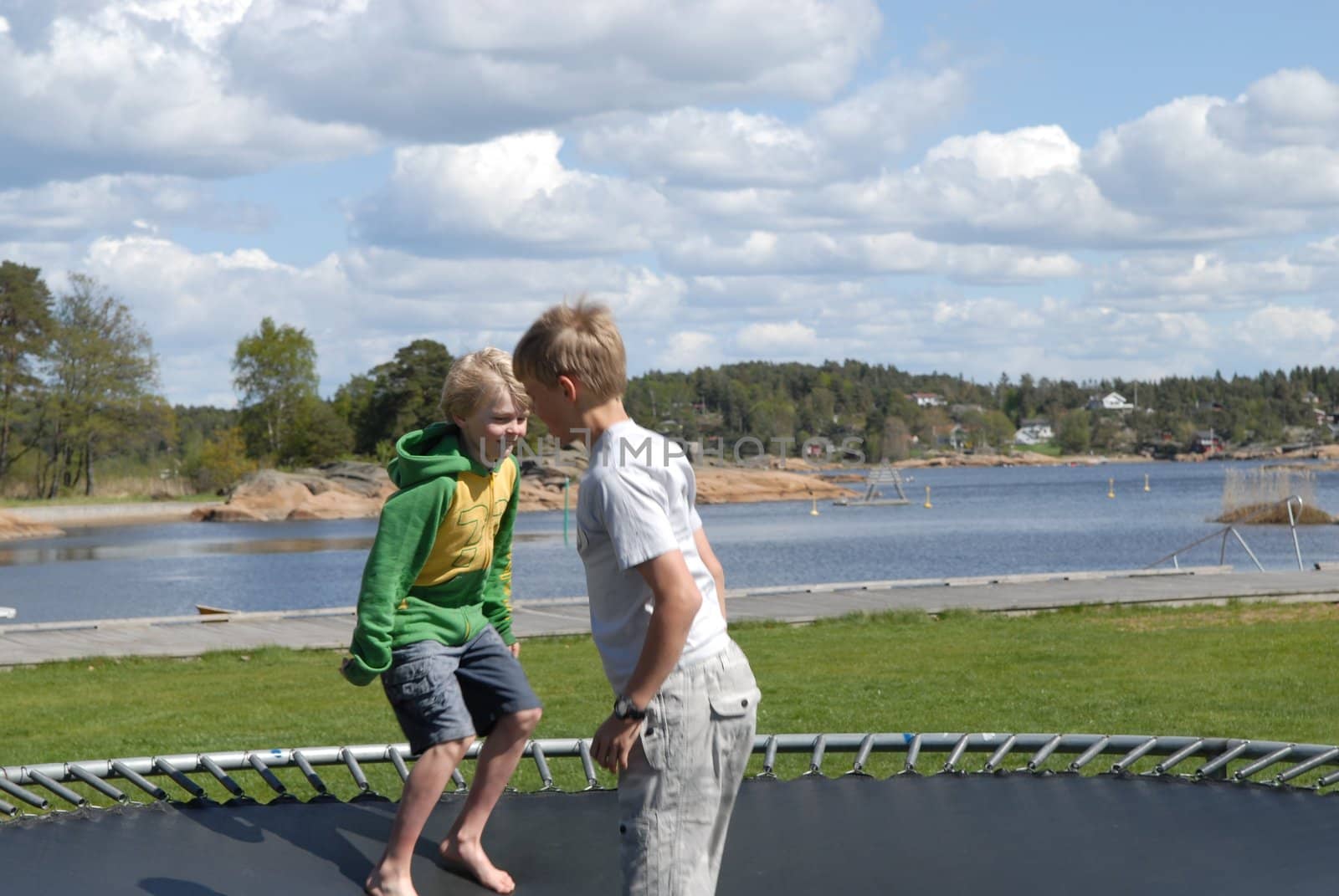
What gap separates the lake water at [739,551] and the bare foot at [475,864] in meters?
16.2

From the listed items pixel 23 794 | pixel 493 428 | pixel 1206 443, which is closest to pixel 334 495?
pixel 23 794

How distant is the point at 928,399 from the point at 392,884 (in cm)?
13270

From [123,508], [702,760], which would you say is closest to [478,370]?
[702,760]

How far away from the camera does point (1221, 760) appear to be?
418 cm

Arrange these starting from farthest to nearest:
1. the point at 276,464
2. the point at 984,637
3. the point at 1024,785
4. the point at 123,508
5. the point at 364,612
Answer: the point at 276,464, the point at 123,508, the point at 984,637, the point at 1024,785, the point at 364,612

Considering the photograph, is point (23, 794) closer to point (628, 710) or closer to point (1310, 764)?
point (628, 710)

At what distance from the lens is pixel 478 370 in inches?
126

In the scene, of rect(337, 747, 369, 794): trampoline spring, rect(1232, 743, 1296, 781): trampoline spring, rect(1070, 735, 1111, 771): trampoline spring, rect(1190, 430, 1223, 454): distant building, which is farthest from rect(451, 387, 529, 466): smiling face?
rect(1190, 430, 1223, 454): distant building

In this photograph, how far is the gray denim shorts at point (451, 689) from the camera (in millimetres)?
3193

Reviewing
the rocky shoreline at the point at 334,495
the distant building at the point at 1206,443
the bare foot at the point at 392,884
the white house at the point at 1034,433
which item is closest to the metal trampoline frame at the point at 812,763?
the bare foot at the point at 392,884

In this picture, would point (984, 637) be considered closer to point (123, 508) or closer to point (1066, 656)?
point (1066, 656)

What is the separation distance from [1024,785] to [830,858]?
95 cm

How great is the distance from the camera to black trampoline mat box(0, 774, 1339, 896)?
3305 millimetres

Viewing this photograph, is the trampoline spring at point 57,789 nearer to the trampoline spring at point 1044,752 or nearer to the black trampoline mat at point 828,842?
the black trampoline mat at point 828,842
